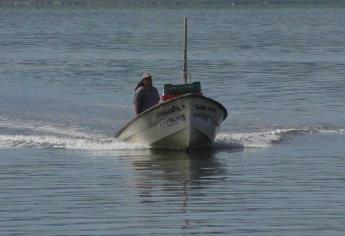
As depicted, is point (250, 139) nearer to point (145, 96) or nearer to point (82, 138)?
point (145, 96)

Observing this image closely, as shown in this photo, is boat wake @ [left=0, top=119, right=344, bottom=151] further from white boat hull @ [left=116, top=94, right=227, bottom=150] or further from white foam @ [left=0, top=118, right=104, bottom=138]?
white boat hull @ [left=116, top=94, right=227, bottom=150]

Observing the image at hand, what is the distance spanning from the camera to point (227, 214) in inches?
943

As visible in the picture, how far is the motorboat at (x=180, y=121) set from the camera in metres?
32.0

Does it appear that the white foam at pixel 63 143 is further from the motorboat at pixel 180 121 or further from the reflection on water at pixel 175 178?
the reflection on water at pixel 175 178

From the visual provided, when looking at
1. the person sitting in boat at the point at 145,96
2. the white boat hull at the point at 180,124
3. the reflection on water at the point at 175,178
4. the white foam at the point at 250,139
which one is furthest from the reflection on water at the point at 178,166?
the white foam at the point at 250,139

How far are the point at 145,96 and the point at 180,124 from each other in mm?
1211

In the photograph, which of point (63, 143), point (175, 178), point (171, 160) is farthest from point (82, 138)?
point (175, 178)

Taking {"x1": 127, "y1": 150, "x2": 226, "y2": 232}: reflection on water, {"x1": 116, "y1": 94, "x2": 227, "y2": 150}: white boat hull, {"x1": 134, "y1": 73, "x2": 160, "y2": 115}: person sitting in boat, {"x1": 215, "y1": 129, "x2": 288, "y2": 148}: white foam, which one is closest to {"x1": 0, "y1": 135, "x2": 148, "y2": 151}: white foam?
{"x1": 116, "y1": 94, "x2": 227, "y2": 150}: white boat hull

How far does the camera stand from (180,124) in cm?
3231

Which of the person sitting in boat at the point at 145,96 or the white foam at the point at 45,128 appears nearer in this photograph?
the person sitting in boat at the point at 145,96

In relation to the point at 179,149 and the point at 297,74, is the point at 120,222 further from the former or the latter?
the point at 297,74

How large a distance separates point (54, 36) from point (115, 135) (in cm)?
7201

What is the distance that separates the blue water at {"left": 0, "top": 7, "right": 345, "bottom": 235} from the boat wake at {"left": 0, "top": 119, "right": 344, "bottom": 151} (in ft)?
0.13

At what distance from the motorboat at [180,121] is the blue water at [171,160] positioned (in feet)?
0.99
